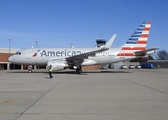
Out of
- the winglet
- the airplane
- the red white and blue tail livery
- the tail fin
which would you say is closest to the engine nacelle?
the airplane

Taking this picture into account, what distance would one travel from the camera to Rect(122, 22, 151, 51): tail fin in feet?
109

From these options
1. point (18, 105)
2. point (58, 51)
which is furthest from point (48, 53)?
point (18, 105)

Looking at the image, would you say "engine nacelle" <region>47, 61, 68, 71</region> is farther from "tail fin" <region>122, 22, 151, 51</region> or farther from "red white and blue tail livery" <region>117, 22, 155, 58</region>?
"tail fin" <region>122, 22, 151, 51</region>

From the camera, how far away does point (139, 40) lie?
110ft

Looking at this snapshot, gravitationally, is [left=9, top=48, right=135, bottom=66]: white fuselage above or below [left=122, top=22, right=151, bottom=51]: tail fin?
below

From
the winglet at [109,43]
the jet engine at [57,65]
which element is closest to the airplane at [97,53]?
the jet engine at [57,65]

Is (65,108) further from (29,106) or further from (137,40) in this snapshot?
(137,40)

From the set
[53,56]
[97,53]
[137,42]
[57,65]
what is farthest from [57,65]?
[137,42]

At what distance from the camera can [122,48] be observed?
33.4m

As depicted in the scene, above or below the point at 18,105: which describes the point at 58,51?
above

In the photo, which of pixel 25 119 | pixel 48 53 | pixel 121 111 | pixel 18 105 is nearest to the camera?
pixel 25 119

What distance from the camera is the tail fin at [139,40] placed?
109 feet

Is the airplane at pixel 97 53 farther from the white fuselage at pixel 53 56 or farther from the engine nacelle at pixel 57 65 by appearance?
the engine nacelle at pixel 57 65

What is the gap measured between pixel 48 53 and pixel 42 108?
81.8 feet
